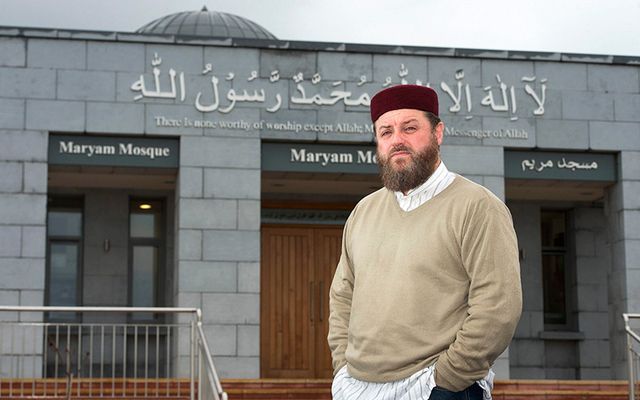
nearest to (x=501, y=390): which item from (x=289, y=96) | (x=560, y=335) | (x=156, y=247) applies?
(x=289, y=96)

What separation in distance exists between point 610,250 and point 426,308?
12552mm

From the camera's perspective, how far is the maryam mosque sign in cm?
1416

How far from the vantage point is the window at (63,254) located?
53.2ft

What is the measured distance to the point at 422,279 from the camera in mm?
3266

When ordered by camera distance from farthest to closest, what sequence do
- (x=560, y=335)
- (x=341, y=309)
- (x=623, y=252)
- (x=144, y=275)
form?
1. (x=560, y=335)
2. (x=144, y=275)
3. (x=623, y=252)
4. (x=341, y=309)

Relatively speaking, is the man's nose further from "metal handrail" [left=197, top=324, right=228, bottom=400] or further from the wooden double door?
the wooden double door

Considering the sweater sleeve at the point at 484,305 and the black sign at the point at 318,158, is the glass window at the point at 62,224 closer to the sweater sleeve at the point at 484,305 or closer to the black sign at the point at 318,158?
the black sign at the point at 318,158

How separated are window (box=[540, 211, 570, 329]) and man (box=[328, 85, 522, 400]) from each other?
572 inches

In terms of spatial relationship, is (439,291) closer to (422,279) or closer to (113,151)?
(422,279)

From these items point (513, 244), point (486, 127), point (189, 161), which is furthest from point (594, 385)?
point (513, 244)

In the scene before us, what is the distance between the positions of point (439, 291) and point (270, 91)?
37.0ft

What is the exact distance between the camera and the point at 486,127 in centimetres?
1480

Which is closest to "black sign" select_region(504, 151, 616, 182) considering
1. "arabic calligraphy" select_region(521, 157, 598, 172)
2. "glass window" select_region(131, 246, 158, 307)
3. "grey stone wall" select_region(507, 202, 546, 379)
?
"arabic calligraphy" select_region(521, 157, 598, 172)

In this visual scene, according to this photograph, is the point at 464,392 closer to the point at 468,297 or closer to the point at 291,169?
the point at 468,297
